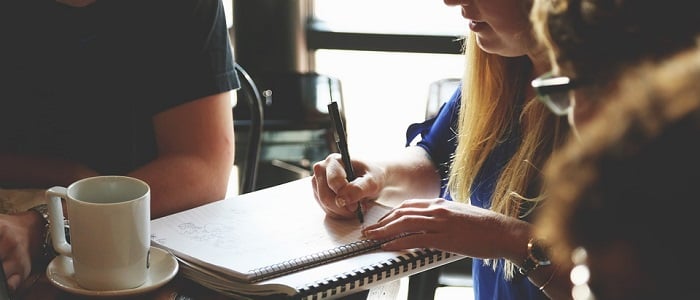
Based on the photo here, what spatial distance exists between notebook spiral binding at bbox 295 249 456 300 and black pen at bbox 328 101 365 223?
0.44 feet

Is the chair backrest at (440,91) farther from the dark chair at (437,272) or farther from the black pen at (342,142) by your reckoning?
the black pen at (342,142)

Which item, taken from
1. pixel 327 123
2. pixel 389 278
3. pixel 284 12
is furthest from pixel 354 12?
pixel 389 278

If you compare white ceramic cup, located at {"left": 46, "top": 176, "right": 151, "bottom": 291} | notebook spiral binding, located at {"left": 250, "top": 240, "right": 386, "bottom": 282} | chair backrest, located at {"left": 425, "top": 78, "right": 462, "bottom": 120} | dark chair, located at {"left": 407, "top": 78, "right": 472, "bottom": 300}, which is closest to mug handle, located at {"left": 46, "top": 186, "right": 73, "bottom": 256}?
white ceramic cup, located at {"left": 46, "top": 176, "right": 151, "bottom": 291}

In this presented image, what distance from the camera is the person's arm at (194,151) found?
1.34 metres

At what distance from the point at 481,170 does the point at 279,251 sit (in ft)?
1.46

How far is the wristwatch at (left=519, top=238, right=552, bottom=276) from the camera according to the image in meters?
1.10

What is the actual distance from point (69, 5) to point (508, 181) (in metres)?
0.79

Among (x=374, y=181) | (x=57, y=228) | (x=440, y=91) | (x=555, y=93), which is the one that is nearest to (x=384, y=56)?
(x=440, y=91)

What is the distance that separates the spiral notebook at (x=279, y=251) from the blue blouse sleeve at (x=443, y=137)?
26cm

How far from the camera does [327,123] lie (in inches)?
113

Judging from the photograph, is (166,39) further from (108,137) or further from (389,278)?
(389,278)

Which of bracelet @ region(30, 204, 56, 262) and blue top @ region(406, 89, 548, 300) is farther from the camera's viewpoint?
blue top @ region(406, 89, 548, 300)

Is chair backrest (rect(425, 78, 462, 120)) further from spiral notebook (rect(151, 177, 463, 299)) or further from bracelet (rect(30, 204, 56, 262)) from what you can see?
bracelet (rect(30, 204, 56, 262))

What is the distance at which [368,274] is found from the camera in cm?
104
